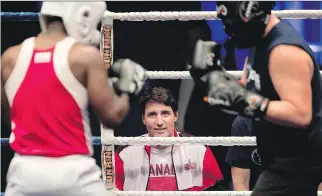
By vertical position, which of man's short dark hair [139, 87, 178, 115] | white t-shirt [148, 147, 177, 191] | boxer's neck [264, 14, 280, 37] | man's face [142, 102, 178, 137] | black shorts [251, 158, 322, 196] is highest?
boxer's neck [264, 14, 280, 37]

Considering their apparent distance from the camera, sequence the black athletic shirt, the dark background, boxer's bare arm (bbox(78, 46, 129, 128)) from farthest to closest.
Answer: the dark background
the black athletic shirt
boxer's bare arm (bbox(78, 46, 129, 128))

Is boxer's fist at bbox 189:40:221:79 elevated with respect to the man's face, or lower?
elevated

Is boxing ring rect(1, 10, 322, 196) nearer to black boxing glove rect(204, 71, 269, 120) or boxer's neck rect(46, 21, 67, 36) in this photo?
black boxing glove rect(204, 71, 269, 120)

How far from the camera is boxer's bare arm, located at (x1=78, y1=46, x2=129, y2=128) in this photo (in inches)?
90.6

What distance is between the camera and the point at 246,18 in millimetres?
2459

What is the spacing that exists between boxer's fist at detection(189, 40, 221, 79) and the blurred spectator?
32.9 inches

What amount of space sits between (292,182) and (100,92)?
0.70m

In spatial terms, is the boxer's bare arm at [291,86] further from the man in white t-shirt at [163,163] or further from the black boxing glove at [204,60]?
the man in white t-shirt at [163,163]

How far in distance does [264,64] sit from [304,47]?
137 mm

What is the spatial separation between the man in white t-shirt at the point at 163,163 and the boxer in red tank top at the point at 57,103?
3.41 feet

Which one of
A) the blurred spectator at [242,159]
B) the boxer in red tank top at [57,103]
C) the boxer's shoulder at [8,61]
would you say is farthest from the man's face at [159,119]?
the boxer's shoulder at [8,61]

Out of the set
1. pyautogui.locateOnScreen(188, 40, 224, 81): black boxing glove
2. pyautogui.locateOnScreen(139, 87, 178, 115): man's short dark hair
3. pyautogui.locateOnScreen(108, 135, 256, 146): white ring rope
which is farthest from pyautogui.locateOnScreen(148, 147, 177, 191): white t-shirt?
pyautogui.locateOnScreen(188, 40, 224, 81): black boxing glove

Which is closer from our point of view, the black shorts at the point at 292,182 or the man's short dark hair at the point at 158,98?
the black shorts at the point at 292,182

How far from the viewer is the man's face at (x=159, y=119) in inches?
137
